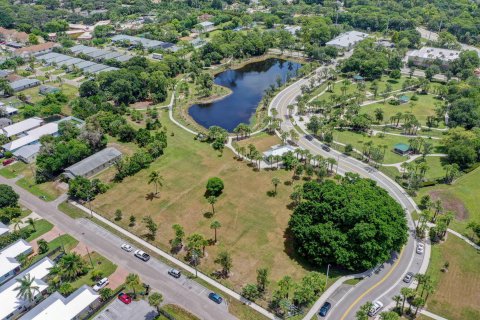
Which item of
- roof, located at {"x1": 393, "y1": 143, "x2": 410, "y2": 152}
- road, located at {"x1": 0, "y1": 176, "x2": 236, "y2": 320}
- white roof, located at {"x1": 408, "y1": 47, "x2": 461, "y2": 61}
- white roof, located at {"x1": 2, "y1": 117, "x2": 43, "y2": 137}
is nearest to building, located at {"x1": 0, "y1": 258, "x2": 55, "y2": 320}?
road, located at {"x1": 0, "y1": 176, "x2": 236, "y2": 320}

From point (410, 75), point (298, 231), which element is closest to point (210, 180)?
point (298, 231)

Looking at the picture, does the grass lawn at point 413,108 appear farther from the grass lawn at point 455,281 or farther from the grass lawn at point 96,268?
the grass lawn at point 96,268

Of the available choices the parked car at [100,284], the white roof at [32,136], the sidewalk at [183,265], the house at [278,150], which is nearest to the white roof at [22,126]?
the white roof at [32,136]

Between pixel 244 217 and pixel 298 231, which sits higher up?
pixel 298 231

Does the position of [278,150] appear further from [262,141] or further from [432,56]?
[432,56]

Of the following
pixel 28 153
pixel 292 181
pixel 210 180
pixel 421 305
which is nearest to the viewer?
pixel 421 305

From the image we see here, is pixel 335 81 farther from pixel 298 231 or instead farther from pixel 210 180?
pixel 298 231

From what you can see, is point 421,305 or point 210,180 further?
point 210,180
